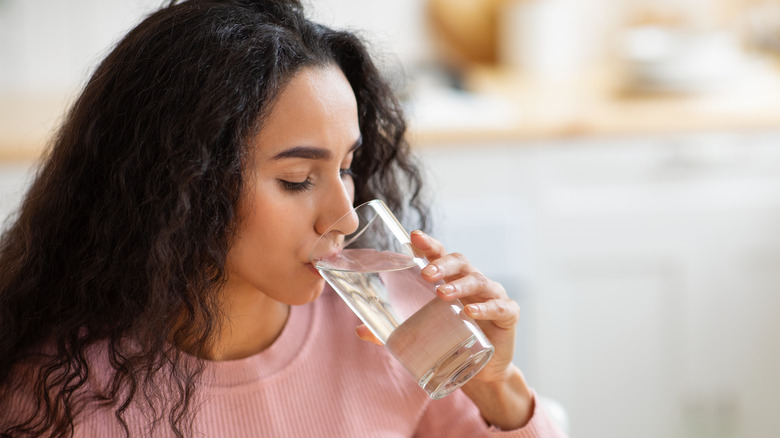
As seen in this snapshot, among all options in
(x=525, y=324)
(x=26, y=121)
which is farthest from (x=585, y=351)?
(x=26, y=121)

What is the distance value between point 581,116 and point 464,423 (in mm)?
1155

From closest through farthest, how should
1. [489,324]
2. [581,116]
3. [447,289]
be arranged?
[447,289]
[489,324]
[581,116]

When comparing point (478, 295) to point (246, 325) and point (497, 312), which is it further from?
point (246, 325)

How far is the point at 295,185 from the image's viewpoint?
92 centimetres

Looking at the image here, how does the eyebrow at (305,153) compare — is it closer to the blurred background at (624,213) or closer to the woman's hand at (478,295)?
the woman's hand at (478,295)

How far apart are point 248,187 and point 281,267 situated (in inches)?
3.6

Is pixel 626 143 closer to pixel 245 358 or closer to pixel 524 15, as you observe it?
pixel 524 15

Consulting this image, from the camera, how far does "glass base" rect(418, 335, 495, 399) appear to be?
0.87 m

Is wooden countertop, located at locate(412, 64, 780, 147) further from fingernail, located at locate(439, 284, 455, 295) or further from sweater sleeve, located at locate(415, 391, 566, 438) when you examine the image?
fingernail, located at locate(439, 284, 455, 295)

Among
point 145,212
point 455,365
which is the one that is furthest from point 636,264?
point 145,212

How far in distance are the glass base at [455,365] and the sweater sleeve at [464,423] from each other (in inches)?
7.9

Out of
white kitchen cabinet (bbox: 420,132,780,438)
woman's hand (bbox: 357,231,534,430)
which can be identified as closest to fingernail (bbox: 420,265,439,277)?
woman's hand (bbox: 357,231,534,430)

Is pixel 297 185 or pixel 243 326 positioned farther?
pixel 243 326

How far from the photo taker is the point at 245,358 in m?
1.06
